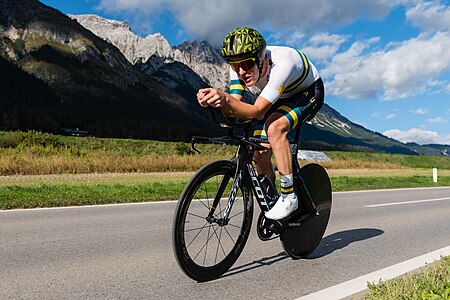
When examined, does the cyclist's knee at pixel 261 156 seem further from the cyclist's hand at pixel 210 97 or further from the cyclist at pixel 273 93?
the cyclist's hand at pixel 210 97

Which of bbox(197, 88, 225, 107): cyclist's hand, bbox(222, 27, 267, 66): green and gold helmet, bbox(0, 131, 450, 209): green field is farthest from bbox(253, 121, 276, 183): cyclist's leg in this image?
bbox(0, 131, 450, 209): green field

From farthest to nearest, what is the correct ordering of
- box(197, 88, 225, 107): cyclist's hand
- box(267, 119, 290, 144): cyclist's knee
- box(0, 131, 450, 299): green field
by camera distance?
box(267, 119, 290, 144): cyclist's knee, box(0, 131, 450, 299): green field, box(197, 88, 225, 107): cyclist's hand

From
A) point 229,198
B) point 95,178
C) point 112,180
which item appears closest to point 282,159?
point 229,198

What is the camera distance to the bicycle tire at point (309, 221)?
4.68 metres

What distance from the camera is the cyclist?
383 cm

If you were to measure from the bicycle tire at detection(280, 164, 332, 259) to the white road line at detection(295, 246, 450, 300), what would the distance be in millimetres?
786

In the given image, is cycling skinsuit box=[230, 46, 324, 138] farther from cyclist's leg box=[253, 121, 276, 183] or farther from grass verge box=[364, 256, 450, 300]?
grass verge box=[364, 256, 450, 300]

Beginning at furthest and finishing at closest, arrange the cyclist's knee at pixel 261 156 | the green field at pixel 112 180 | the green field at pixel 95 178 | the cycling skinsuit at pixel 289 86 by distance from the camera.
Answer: the green field at pixel 95 178 < the cyclist's knee at pixel 261 156 < the cycling skinsuit at pixel 289 86 < the green field at pixel 112 180

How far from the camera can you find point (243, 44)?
3.83 m

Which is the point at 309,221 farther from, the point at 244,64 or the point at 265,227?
the point at 244,64

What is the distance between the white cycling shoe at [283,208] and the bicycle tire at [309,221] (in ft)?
0.84

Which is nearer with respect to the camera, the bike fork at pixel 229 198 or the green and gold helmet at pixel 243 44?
the green and gold helmet at pixel 243 44

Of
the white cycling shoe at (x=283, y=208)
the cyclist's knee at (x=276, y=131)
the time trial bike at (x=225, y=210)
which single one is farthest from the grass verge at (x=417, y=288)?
the cyclist's knee at (x=276, y=131)

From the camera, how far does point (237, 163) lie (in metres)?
4.16
